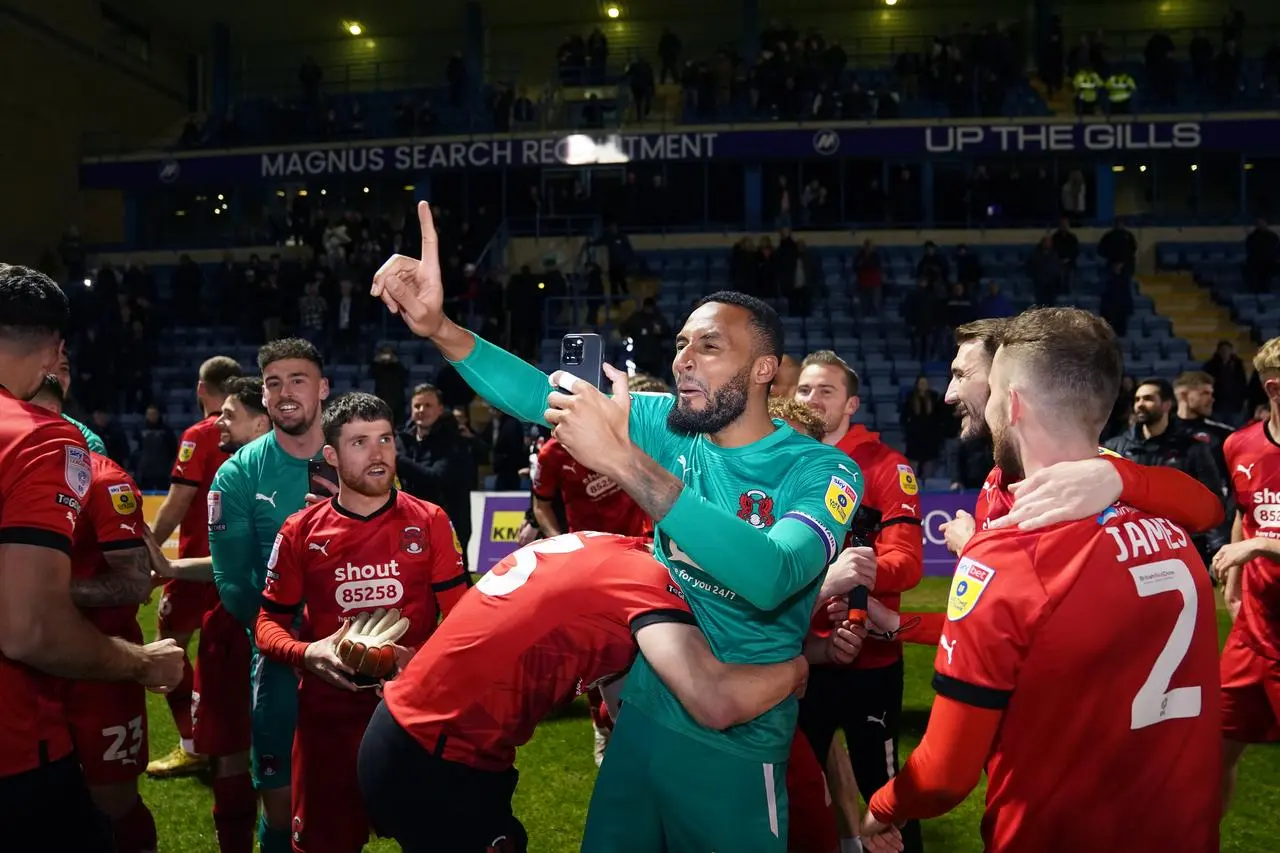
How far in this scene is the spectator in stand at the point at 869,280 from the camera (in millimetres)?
23047

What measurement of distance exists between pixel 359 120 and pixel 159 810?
25.3m

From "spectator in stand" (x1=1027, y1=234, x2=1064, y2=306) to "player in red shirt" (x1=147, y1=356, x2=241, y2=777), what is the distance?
60.6 ft

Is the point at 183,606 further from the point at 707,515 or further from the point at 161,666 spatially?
the point at 707,515

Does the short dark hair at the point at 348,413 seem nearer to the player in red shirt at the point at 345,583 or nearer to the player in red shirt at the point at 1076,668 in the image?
the player in red shirt at the point at 345,583

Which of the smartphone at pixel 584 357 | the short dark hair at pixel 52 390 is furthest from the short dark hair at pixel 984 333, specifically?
the short dark hair at pixel 52 390

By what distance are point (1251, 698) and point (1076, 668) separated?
138 inches

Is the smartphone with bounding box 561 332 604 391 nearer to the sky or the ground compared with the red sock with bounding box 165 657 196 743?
nearer to the sky

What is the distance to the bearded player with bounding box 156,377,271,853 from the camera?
16.2 ft

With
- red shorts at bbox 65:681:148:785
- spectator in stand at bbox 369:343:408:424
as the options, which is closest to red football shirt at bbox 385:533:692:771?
red shorts at bbox 65:681:148:785

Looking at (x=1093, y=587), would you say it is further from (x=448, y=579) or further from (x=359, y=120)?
(x=359, y=120)

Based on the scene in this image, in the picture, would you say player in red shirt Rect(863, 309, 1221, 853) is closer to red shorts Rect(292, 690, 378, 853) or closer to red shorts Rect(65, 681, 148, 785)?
red shorts Rect(292, 690, 378, 853)

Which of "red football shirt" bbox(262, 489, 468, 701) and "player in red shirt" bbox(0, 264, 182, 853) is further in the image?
"red football shirt" bbox(262, 489, 468, 701)

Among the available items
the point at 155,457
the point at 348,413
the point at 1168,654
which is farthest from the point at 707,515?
the point at 155,457

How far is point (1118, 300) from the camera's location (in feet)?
69.7
